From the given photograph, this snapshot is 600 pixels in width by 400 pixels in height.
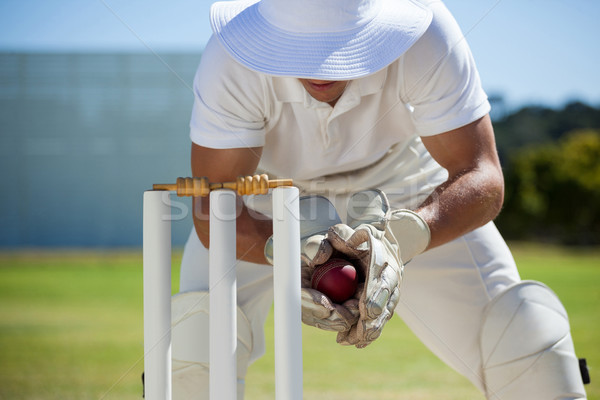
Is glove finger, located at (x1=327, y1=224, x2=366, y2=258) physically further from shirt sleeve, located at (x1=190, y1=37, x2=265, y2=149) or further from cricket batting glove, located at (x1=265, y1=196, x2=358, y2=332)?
shirt sleeve, located at (x1=190, y1=37, x2=265, y2=149)

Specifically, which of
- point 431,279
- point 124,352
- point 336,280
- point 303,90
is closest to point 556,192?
point 124,352

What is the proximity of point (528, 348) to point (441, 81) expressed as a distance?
2.34 feet

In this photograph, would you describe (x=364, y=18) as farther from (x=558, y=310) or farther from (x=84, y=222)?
(x=84, y=222)

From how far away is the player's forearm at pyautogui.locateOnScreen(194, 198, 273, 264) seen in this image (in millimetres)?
1704

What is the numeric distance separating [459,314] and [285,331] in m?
0.89

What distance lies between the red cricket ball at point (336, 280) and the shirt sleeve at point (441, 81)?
0.60 meters

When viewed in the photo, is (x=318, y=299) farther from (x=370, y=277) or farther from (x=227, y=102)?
(x=227, y=102)

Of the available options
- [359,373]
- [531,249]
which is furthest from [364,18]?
[531,249]

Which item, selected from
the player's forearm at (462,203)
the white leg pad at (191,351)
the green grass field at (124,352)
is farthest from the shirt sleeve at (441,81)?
the green grass field at (124,352)

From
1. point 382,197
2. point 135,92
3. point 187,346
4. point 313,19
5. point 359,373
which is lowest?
point 359,373

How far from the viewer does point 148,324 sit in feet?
4.06

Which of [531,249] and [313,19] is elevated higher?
[313,19]

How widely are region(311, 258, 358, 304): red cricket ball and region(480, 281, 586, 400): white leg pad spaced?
66cm

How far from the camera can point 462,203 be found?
1683mm
